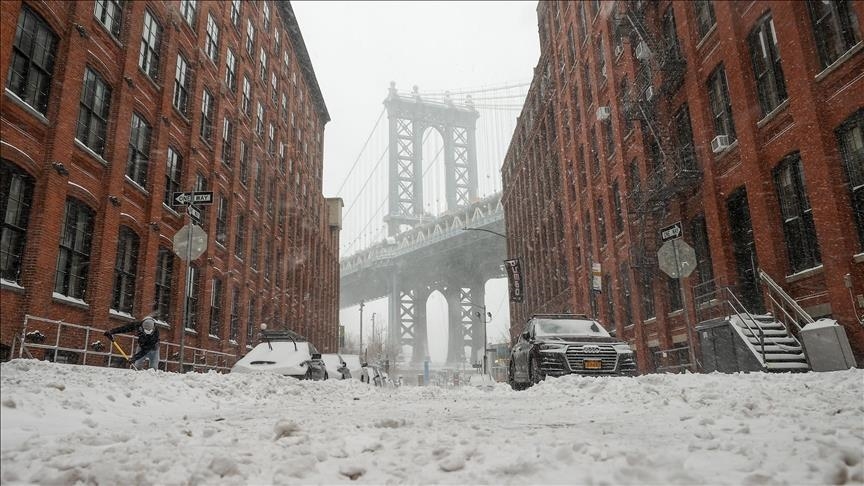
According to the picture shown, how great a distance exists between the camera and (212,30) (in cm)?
2588

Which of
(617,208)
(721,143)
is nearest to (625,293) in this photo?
(617,208)

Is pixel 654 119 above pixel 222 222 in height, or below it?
above

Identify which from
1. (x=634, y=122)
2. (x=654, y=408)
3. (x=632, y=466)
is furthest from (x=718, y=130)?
(x=632, y=466)

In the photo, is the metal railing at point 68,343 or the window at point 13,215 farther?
the metal railing at point 68,343

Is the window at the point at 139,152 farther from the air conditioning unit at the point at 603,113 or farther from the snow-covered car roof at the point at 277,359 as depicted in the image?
the air conditioning unit at the point at 603,113

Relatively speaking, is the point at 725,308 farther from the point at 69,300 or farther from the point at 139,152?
the point at 139,152

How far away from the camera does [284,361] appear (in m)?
14.7

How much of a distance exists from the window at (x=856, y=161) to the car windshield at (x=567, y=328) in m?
5.83

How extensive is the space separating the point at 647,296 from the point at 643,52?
947 cm

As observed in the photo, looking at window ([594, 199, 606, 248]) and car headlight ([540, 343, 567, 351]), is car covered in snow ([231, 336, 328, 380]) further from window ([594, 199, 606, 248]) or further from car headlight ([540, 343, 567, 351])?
window ([594, 199, 606, 248])

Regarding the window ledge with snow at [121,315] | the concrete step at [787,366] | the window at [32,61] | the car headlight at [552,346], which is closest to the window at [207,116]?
the window ledge with snow at [121,315]

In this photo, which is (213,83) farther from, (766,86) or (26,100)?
(766,86)

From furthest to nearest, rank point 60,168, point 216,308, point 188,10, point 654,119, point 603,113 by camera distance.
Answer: point 603,113
point 216,308
point 188,10
point 654,119
point 60,168

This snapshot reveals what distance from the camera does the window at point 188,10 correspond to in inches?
887
